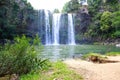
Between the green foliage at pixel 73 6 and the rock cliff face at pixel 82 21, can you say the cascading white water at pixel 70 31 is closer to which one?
the rock cliff face at pixel 82 21

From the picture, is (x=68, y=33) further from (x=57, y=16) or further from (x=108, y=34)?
(x=108, y=34)

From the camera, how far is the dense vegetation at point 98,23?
54.2 m

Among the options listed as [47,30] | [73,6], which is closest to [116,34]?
[47,30]

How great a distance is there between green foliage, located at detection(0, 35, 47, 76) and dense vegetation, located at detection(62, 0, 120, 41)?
39.8 meters

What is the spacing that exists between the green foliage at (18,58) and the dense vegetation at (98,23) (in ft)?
131

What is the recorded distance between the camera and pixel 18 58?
29.0 feet

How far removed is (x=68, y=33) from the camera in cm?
6038

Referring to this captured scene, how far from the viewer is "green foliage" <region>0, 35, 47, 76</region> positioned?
8391 mm

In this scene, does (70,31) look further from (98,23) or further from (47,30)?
(98,23)

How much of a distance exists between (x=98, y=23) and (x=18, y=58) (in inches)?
1991

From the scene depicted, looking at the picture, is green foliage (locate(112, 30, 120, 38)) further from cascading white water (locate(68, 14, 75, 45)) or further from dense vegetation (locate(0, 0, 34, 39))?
dense vegetation (locate(0, 0, 34, 39))

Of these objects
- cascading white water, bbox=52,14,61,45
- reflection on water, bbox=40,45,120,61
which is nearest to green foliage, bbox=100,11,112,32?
cascading white water, bbox=52,14,61,45

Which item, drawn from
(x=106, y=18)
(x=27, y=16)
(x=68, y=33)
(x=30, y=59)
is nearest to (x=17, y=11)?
(x=27, y=16)

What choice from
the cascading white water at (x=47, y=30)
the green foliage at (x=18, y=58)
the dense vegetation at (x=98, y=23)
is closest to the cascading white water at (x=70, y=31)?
the dense vegetation at (x=98, y=23)
